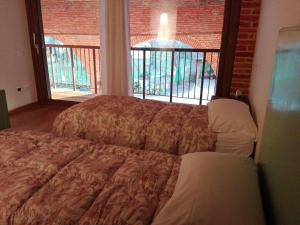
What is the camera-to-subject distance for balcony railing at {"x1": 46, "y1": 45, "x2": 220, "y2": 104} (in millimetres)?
4414

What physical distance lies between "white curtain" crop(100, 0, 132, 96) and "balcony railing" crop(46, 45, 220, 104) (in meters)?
0.36

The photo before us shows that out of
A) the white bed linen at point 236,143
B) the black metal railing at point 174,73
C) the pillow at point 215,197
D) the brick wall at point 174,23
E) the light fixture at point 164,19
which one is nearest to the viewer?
the pillow at point 215,197

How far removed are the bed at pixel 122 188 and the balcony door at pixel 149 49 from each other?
2.26m

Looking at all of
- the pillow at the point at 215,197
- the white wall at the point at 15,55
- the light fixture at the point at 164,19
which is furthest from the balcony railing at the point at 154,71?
the pillow at the point at 215,197

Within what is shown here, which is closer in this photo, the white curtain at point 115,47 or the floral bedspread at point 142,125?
the floral bedspread at point 142,125

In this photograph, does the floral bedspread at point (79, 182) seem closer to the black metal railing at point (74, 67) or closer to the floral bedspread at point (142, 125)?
the floral bedspread at point (142, 125)

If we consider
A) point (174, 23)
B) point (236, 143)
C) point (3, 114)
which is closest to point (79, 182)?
point (236, 143)

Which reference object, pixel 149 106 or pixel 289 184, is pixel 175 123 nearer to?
pixel 149 106

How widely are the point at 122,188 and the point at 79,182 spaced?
23 cm

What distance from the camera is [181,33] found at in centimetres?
452

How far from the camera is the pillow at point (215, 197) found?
95 centimetres

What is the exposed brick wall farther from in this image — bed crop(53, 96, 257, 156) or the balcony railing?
bed crop(53, 96, 257, 156)

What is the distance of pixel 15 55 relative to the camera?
3.84 meters

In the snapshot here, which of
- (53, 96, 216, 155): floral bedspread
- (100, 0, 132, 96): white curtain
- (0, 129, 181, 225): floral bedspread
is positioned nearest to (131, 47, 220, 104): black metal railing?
(100, 0, 132, 96): white curtain
